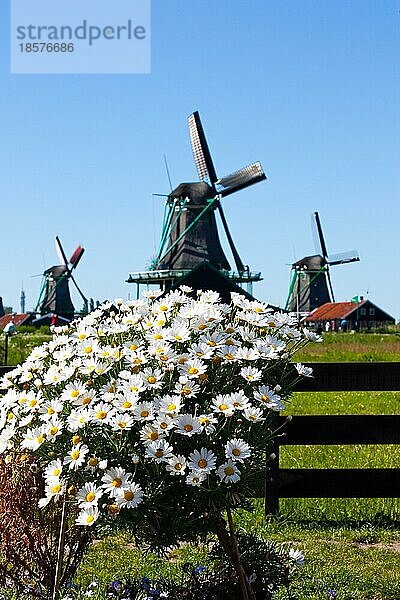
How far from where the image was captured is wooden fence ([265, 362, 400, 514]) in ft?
19.7

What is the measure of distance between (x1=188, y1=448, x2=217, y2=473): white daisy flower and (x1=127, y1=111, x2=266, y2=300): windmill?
149 ft

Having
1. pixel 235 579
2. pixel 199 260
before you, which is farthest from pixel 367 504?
pixel 199 260

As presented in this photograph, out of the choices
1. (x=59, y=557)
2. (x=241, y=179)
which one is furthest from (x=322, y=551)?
(x=241, y=179)

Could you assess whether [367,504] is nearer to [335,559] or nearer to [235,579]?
[335,559]

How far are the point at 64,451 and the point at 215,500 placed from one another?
64cm

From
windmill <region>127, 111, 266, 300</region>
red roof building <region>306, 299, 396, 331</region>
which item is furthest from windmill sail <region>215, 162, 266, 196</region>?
red roof building <region>306, 299, 396, 331</region>

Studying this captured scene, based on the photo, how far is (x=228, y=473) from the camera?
3.20 m

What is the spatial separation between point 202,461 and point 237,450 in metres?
0.14

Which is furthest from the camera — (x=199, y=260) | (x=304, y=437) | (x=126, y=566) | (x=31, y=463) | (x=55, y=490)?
(x=199, y=260)

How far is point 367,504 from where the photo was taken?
6.39m

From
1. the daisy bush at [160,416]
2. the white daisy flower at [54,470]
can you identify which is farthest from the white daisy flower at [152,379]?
the white daisy flower at [54,470]

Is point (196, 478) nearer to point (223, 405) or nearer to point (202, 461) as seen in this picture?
point (202, 461)

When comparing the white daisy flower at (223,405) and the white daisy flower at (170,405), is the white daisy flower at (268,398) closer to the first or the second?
the white daisy flower at (223,405)

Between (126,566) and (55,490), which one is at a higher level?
(55,490)
